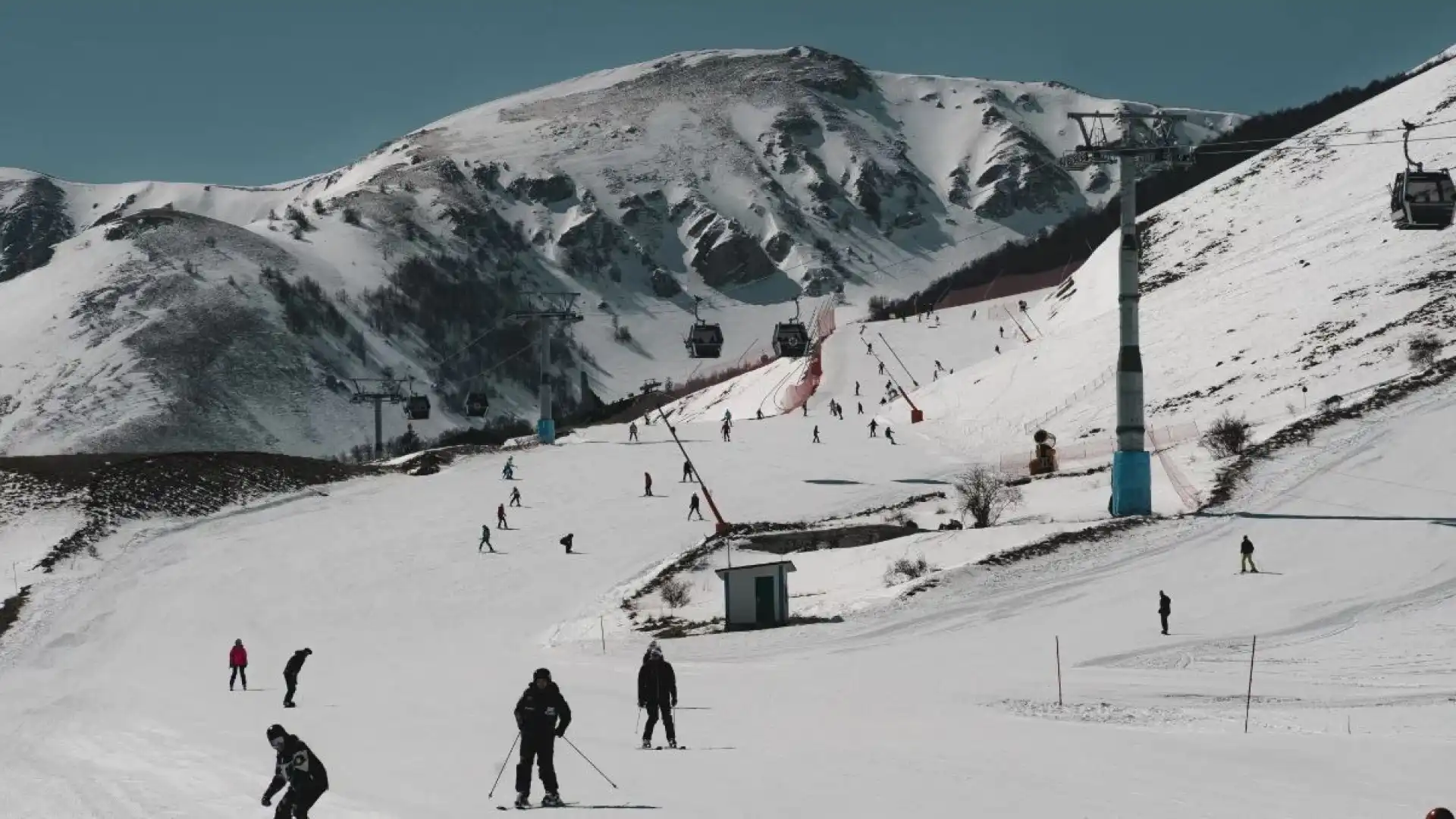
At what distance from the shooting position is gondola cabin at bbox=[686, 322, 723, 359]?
69.7 metres

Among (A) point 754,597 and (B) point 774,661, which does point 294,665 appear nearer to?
(B) point 774,661

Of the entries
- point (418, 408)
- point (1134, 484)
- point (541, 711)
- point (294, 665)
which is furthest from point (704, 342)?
point (541, 711)

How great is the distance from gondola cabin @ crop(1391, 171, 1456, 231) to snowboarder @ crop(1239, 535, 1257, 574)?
397 inches

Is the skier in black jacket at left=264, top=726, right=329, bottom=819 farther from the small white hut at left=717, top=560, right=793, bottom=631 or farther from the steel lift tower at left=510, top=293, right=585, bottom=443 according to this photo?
the steel lift tower at left=510, top=293, right=585, bottom=443

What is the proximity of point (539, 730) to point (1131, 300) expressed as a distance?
3546cm

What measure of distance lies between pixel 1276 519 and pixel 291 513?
37415mm

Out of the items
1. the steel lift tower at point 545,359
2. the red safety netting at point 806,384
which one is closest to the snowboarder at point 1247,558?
the steel lift tower at point 545,359

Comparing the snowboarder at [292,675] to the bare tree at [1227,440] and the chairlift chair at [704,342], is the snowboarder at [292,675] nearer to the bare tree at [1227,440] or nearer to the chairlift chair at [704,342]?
the bare tree at [1227,440]

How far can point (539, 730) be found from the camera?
14.8 meters

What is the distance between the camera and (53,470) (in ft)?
202

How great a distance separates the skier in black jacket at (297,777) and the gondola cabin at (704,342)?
56146 mm

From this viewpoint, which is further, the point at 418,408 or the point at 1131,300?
the point at 418,408

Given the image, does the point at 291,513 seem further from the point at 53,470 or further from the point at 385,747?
the point at 385,747

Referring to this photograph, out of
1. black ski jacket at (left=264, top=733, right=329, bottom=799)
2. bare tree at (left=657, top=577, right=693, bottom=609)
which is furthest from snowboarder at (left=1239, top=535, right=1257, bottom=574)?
black ski jacket at (left=264, top=733, right=329, bottom=799)
